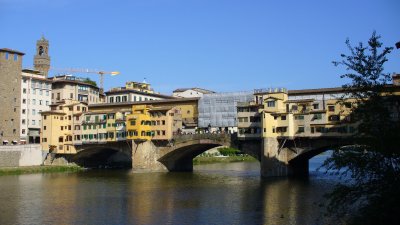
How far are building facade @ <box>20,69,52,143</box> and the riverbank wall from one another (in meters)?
10.3

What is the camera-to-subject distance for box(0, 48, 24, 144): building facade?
279ft

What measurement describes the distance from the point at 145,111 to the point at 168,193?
1250 inches

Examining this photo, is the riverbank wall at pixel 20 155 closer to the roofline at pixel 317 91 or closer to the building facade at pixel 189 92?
the roofline at pixel 317 91

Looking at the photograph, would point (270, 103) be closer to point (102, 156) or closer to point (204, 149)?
point (204, 149)

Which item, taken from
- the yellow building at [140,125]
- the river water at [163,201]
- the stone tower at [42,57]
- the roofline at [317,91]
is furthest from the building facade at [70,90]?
the roofline at [317,91]

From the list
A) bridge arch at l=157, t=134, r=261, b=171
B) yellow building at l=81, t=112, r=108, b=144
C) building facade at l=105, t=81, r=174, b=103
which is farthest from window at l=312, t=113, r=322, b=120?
building facade at l=105, t=81, r=174, b=103

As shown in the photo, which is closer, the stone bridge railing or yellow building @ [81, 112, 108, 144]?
the stone bridge railing

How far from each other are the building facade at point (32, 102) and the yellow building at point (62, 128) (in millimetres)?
7630

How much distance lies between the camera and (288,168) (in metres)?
64.5

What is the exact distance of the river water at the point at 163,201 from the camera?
3422 cm

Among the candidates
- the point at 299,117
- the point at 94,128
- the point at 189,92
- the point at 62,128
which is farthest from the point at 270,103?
the point at 189,92

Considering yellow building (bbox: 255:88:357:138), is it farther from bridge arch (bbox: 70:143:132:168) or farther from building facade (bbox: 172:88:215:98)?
building facade (bbox: 172:88:215:98)

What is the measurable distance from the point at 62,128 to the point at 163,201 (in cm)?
5136

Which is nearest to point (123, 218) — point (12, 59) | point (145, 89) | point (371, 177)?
point (371, 177)
